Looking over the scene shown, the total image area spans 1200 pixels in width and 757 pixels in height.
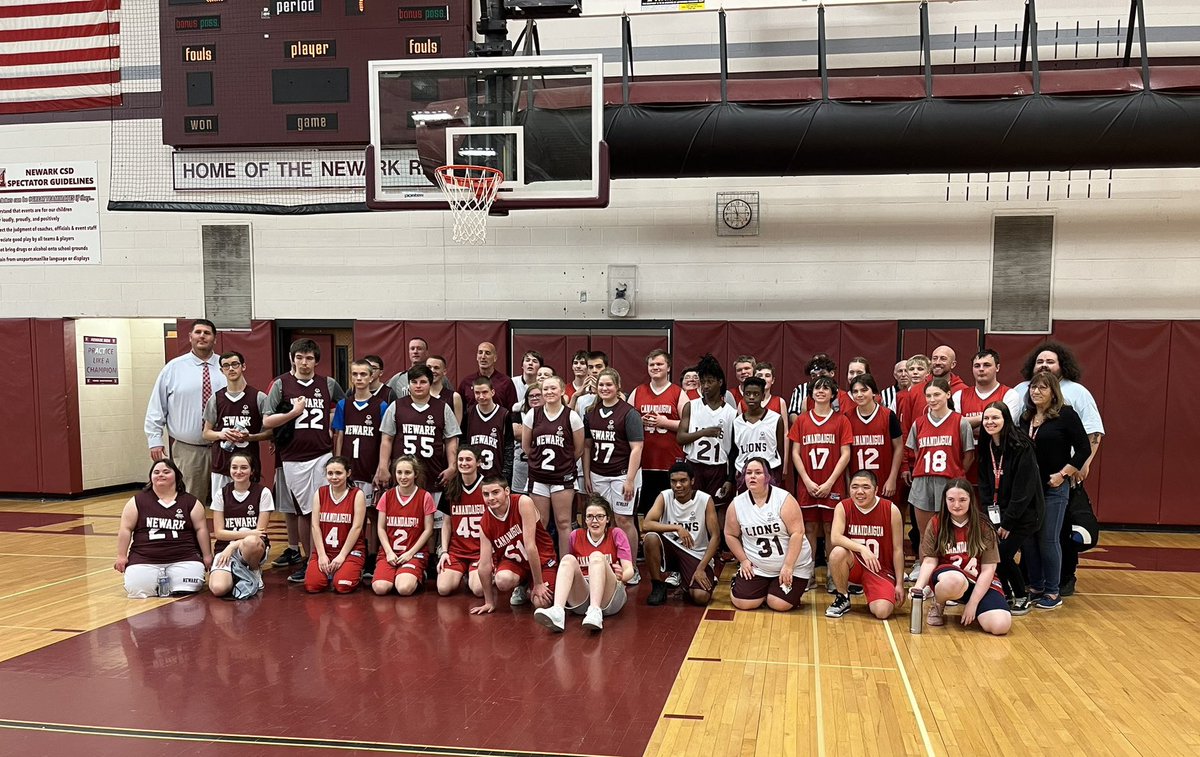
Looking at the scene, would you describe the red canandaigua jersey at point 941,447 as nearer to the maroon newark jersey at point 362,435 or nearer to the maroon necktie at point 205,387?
the maroon newark jersey at point 362,435

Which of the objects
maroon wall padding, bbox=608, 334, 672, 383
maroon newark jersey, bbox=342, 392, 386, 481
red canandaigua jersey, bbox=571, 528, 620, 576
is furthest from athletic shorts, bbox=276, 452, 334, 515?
maroon wall padding, bbox=608, 334, 672, 383

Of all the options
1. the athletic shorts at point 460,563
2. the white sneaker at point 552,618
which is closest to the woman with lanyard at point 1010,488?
the white sneaker at point 552,618

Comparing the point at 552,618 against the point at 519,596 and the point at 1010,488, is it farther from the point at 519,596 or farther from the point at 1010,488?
the point at 1010,488

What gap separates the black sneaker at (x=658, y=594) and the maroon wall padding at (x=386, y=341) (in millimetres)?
5262

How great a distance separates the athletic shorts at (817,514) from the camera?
6.93 meters

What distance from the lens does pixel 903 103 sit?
8.09m

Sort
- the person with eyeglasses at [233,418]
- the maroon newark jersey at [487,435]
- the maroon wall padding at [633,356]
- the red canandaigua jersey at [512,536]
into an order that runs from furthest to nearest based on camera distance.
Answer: the maroon wall padding at [633,356] < the person with eyeglasses at [233,418] < the maroon newark jersey at [487,435] < the red canandaigua jersey at [512,536]

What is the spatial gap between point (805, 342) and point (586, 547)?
4.83 m

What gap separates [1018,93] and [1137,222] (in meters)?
2.78

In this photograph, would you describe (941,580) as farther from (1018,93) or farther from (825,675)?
(1018,93)

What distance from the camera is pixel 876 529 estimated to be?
6230 mm

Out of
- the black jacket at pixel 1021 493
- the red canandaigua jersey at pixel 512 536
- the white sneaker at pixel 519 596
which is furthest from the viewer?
the white sneaker at pixel 519 596

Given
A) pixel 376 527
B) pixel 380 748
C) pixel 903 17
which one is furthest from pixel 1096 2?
pixel 380 748

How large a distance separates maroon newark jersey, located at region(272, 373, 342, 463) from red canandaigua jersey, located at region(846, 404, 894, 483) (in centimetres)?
455
